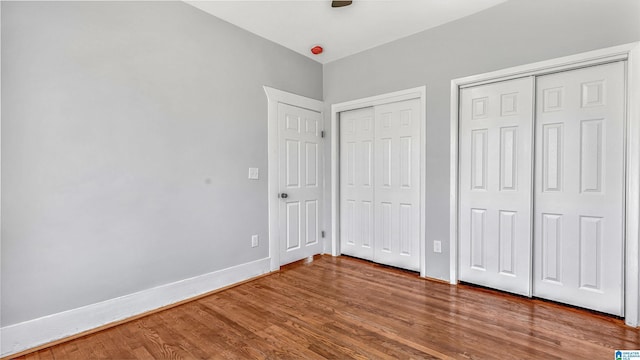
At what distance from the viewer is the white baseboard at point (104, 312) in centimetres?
179

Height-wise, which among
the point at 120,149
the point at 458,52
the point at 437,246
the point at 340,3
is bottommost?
the point at 437,246

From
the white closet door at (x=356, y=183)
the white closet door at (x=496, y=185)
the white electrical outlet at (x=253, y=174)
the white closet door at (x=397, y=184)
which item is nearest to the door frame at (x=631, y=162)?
the white closet door at (x=496, y=185)

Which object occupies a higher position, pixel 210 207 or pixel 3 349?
pixel 210 207

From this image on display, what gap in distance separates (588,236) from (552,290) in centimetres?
54

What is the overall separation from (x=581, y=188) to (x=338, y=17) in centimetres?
257

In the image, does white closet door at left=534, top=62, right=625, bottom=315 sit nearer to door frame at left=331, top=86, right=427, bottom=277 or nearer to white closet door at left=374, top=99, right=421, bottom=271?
door frame at left=331, top=86, right=427, bottom=277

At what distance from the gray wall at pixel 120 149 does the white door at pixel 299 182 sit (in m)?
0.37

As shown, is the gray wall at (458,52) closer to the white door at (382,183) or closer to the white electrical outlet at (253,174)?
the white door at (382,183)

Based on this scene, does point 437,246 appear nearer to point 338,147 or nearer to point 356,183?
point 356,183

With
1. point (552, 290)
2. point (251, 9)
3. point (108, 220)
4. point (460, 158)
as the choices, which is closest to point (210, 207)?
point (108, 220)

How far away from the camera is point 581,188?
7.52 feet

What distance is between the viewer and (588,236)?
2271 mm

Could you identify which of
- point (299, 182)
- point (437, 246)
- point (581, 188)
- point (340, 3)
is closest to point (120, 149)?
point (299, 182)

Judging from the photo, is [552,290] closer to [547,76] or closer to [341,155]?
[547,76]
